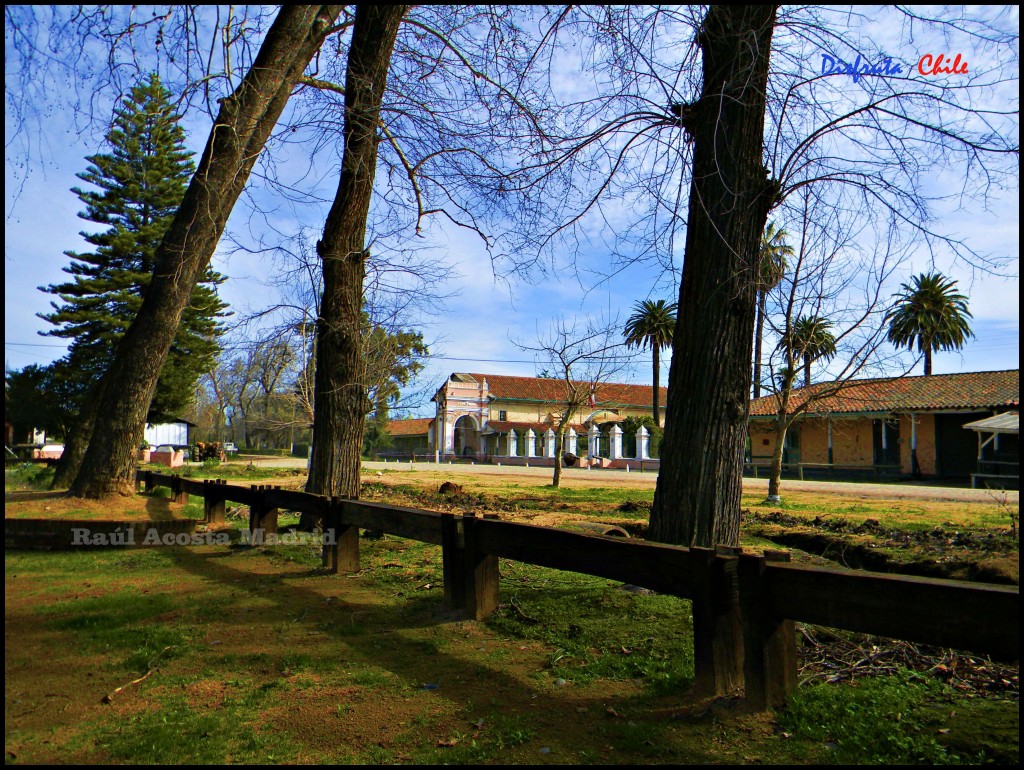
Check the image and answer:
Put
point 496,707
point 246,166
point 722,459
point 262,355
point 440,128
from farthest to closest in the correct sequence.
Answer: point 262,355, point 246,166, point 440,128, point 722,459, point 496,707

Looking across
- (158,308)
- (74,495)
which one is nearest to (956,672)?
(74,495)

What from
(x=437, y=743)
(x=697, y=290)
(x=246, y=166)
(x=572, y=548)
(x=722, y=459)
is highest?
(x=246, y=166)

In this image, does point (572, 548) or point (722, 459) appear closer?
point (572, 548)

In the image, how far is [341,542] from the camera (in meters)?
7.00

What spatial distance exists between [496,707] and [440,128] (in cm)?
504

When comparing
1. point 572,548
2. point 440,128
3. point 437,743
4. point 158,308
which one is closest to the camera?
point 437,743

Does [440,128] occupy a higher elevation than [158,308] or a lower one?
higher

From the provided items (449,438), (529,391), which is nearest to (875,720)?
(449,438)

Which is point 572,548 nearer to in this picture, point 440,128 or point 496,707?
point 496,707

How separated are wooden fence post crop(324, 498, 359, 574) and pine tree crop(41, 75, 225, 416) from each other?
2.52 m

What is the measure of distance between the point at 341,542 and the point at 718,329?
4.03 metres

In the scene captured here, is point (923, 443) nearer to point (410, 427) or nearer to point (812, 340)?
point (812, 340)

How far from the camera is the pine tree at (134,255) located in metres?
5.79

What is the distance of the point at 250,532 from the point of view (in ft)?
28.0
